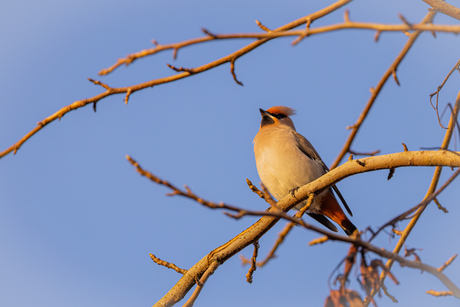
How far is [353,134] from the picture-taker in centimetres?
266

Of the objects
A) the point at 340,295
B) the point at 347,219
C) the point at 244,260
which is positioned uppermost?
the point at 347,219

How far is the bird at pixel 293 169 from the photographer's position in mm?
4466

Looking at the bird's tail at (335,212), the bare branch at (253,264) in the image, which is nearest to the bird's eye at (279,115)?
the bird's tail at (335,212)

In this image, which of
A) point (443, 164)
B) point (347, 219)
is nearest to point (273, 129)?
point (347, 219)

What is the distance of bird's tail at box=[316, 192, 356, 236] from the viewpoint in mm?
4453

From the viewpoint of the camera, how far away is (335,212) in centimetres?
451

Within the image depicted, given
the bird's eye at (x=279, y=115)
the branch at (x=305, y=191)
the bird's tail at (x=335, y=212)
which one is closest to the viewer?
the branch at (x=305, y=191)

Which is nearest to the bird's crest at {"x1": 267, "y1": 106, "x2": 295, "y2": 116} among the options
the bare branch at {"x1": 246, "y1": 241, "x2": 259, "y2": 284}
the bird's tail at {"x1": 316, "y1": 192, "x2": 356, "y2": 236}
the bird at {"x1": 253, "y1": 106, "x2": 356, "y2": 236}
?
the bird at {"x1": 253, "y1": 106, "x2": 356, "y2": 236}

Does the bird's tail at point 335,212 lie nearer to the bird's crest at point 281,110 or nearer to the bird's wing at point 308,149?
the bird's wing at point 308,149

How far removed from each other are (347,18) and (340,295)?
1062 mm

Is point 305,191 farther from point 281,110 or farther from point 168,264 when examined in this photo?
point 281,110

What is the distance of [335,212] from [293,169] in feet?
2.02

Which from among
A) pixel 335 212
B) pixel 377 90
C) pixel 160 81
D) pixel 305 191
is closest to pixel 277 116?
pixel 335 212

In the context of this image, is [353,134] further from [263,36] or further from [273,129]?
[273,129]
